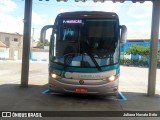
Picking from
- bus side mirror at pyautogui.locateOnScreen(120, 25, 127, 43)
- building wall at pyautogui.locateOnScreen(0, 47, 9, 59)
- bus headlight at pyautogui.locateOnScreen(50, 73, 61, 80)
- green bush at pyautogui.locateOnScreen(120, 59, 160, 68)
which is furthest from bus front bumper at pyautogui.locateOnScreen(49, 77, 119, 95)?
building wall at pyautogui.locateOnScreen(0, 47, 9, 59)

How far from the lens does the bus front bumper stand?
9.48m

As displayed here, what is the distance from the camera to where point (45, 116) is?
7.26 m

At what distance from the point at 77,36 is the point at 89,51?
73 centimetres

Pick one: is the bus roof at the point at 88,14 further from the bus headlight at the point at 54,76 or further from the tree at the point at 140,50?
the tree at the point at 140,50

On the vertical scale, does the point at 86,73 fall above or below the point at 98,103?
above

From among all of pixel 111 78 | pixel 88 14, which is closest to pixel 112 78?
pixel 111 78

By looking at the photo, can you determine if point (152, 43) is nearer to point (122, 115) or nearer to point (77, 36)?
point (77, 36)

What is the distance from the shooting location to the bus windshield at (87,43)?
31.7 feet

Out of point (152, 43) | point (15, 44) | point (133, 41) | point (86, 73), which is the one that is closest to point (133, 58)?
point (133, 41)

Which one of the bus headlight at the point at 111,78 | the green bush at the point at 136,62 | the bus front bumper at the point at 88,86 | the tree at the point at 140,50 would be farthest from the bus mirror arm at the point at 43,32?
the tree at the point at 140,50

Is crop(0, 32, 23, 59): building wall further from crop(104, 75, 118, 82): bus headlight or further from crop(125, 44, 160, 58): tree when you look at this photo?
crop(104, 75, 118, 82): bus headlight

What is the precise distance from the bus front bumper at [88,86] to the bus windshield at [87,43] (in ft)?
2.03

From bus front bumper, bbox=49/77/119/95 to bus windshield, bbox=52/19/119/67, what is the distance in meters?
0.62

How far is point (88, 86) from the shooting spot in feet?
31.1
